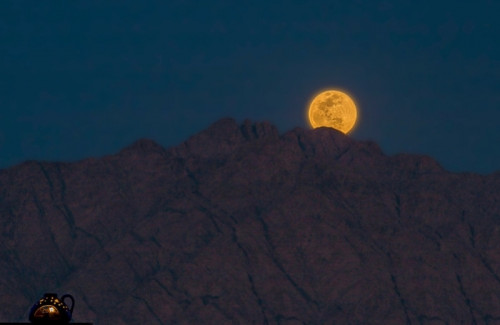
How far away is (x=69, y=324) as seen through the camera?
1556 cm

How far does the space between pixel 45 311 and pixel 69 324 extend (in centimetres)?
34

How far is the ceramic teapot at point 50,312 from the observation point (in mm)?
15438

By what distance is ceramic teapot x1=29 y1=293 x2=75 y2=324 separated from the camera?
15438mm

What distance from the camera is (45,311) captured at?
15.5 m

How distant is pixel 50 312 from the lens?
15516 millimetres
